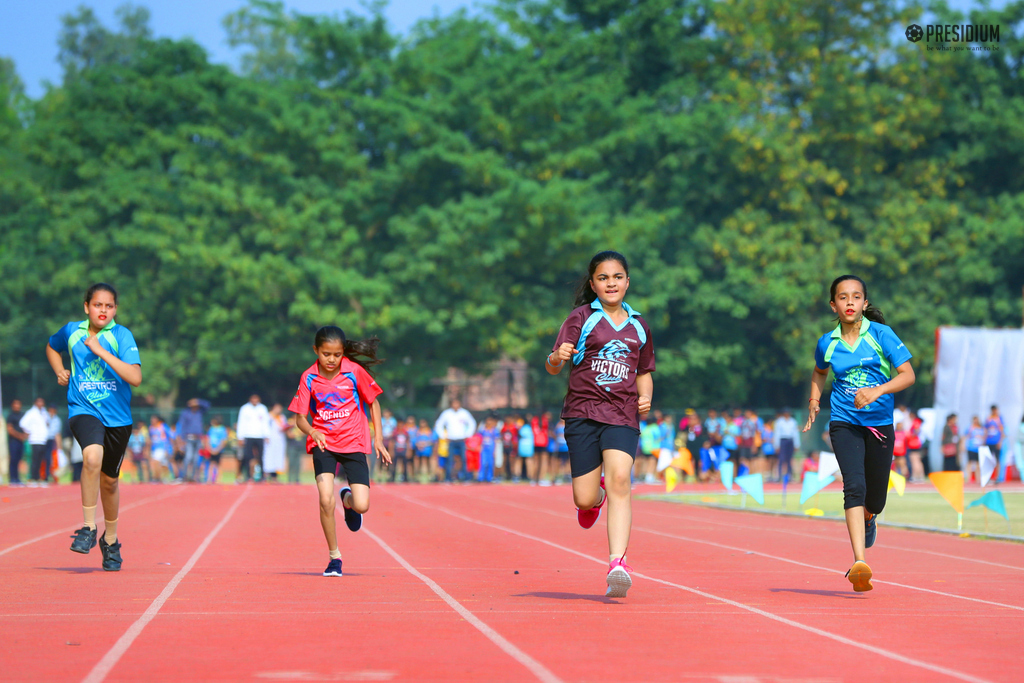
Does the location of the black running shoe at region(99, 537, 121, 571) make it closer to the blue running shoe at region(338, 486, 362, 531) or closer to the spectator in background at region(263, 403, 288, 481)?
the blue running shoe at region(338, 486, 362, 531)

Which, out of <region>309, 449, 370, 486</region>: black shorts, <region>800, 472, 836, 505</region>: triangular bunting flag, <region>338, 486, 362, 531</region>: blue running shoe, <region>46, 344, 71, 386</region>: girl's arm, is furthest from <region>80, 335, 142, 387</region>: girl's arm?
<region>800, 472, 836, 505</region>: triangular bunting flag

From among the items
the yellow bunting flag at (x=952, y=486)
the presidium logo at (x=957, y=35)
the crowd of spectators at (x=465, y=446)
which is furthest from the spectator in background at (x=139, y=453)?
the presidium logo at (x=957, y=35)

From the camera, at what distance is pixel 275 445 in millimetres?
27391

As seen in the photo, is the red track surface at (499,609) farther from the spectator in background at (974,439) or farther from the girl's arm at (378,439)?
the spectator in background at (974,439)

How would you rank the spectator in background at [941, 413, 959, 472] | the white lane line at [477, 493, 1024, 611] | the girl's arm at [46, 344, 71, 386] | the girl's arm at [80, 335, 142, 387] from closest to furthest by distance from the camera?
the white lane line at [477, 493, 1024, 611]
the girl's arm at [80, 335, 142, 387]
the girl's arm at [46, 344, 71, 386]
the spectator in background at [941, 413, 959, 472]

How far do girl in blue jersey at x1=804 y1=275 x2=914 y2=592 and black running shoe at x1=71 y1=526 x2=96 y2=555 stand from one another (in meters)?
4.89

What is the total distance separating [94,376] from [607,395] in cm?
379

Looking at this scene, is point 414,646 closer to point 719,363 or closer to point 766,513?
point 766,513

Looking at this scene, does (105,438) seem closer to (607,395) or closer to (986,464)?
(607,395)

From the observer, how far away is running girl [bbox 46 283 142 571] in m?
8.54

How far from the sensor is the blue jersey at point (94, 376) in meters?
8.64

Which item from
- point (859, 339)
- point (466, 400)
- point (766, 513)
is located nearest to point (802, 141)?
point (466, 400)

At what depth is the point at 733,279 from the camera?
41.2 meters

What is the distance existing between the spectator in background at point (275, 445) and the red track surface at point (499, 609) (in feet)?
44.2
